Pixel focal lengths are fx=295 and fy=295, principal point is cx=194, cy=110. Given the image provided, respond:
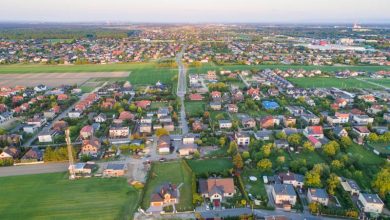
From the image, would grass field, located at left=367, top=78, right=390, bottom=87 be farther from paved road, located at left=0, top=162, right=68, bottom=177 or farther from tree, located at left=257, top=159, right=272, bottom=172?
paved road, located at left=0, top=162, right=68, bottom=177

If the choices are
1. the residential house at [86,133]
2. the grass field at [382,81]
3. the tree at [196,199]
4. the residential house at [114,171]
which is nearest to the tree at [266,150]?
the tree at [196,199]

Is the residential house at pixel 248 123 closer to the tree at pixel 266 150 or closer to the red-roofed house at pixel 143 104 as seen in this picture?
the tree at pixel 266 150

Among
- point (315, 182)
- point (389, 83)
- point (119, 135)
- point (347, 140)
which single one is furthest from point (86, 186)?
point (389, 83)

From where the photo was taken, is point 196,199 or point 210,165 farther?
point 210,165

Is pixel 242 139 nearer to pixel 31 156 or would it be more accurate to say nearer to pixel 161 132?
pixel 161 132

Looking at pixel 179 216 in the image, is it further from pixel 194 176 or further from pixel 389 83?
pixel 389 83

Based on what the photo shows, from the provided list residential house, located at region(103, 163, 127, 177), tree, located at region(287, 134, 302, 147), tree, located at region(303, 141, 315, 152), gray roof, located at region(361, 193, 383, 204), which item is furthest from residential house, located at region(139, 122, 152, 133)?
gray roof, located at region(361, 193, 383, 204)

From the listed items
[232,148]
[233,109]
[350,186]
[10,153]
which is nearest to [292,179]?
[350,186]
